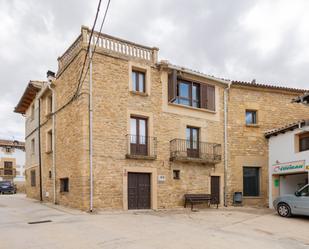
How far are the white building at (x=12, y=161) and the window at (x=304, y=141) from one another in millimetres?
33242

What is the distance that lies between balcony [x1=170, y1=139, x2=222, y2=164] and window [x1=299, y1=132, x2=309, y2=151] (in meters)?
3.84

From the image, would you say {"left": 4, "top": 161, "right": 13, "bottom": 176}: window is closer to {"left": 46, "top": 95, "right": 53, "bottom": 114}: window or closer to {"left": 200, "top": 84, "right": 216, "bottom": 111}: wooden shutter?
{"left": 46, "top": 95, "right": 53, "bottom": 114}: window

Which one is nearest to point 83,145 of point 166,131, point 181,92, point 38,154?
point 166,131

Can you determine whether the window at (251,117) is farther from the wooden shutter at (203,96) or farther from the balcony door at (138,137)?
the balcony door at (138,137)

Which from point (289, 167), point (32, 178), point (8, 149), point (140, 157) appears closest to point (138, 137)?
point (140, 157)

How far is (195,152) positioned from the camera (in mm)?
15312

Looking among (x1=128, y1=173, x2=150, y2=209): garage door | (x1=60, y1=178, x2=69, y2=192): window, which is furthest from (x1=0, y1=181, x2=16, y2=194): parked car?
(x1=128, y1=173, x2=150, y2=209): garage door

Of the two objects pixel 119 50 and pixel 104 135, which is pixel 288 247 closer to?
pixel 104 135

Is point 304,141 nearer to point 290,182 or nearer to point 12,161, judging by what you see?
point 290,182

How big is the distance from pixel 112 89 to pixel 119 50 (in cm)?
183

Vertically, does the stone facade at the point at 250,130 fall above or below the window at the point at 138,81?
below

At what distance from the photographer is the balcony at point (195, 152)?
568 inches

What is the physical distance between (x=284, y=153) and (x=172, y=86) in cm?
655

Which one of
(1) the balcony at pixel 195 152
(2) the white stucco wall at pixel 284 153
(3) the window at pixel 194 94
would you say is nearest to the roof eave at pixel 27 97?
(3) the window at pixel 194 94
